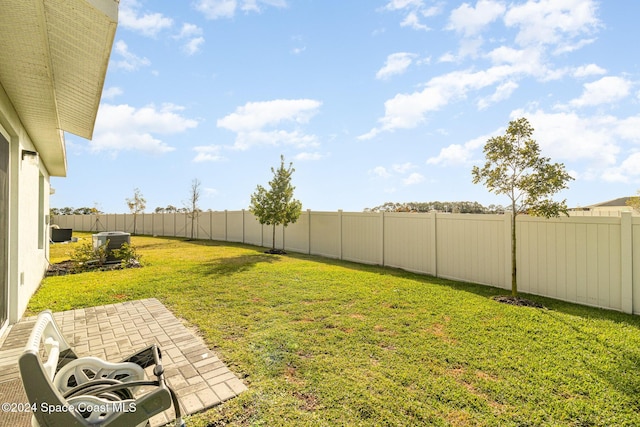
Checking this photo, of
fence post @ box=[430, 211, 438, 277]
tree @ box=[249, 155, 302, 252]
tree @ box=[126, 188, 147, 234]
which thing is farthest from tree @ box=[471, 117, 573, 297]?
tree @ box=[126, 188, 147, 234]

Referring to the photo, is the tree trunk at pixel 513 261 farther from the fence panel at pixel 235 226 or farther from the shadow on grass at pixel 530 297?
the fence panel at pixel 235 226

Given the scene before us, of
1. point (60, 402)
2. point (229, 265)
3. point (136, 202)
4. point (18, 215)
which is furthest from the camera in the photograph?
point (136, 202)

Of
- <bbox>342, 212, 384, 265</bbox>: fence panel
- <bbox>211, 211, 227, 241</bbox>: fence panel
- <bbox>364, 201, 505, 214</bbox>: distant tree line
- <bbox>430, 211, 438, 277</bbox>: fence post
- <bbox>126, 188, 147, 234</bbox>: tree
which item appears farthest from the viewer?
<bbox>126, 188, 147, 234</bbox>: tree

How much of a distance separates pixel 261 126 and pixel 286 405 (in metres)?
11.7

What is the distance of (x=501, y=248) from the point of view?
22.8 feet

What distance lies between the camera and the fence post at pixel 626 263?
5164mm

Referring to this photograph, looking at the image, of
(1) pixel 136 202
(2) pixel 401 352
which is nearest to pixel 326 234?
(2) pixel 401 352

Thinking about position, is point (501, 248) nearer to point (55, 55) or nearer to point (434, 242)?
point (434, 242)

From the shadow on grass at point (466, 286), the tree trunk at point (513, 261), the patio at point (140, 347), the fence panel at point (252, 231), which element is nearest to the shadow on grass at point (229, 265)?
the shadow on grass at point (466, 286)

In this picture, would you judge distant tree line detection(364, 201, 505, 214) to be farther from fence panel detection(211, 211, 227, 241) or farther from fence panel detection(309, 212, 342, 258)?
fence panel detection(211, 211, 227, 241)

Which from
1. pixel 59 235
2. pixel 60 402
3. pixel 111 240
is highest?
pixel 111 240

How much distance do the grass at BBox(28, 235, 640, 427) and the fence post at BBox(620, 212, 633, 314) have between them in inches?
15.9

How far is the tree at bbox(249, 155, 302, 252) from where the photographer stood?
518 inches

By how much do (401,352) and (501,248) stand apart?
4758 mm
